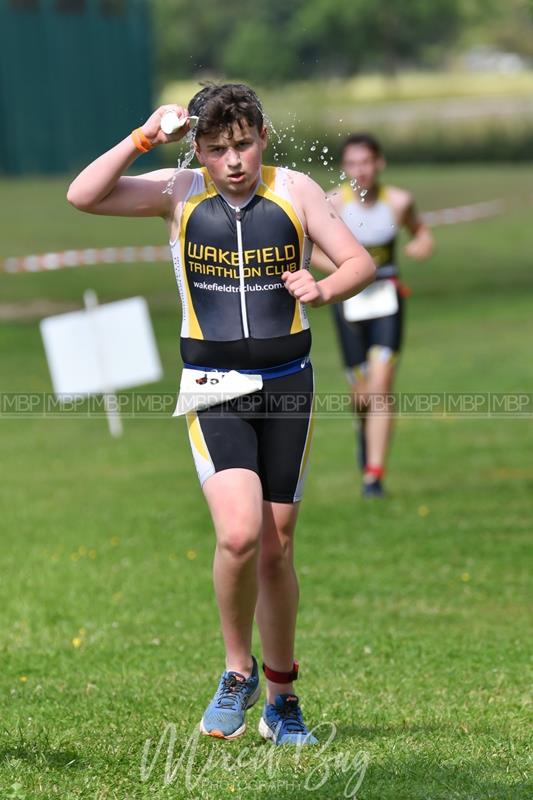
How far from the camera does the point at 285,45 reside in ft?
269

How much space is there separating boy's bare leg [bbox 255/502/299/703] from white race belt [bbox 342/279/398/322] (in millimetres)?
5498

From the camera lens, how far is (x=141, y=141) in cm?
517

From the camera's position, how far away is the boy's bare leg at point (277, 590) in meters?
5.38

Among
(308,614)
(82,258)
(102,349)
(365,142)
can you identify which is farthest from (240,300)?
(82,258)

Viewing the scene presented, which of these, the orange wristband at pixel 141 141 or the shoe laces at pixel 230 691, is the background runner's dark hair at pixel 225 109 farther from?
the shoe laces at pixel 230 691

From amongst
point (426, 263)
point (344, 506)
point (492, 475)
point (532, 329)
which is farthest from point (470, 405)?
point (426, 263)

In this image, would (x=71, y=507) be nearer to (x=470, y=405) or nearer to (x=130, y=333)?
(x=130, y=333)

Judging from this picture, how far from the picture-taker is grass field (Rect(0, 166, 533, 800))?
5043 millimetres

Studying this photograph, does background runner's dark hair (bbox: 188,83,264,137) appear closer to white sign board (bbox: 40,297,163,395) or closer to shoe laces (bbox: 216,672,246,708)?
shoe laces (bbox: 216,672,246,708)

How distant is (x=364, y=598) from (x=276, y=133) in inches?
151

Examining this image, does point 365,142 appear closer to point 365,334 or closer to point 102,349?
point 365,334

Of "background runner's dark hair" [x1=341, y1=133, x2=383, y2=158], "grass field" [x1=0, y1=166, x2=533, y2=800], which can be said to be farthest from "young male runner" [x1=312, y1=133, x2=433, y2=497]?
"grass field" [x1=0, y1=166, x2=533, y2=800]

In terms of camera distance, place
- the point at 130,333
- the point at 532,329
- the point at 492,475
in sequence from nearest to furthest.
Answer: the point at 492,475
the point at 130,333
the point at 532,329

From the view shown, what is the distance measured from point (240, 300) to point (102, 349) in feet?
31.1
